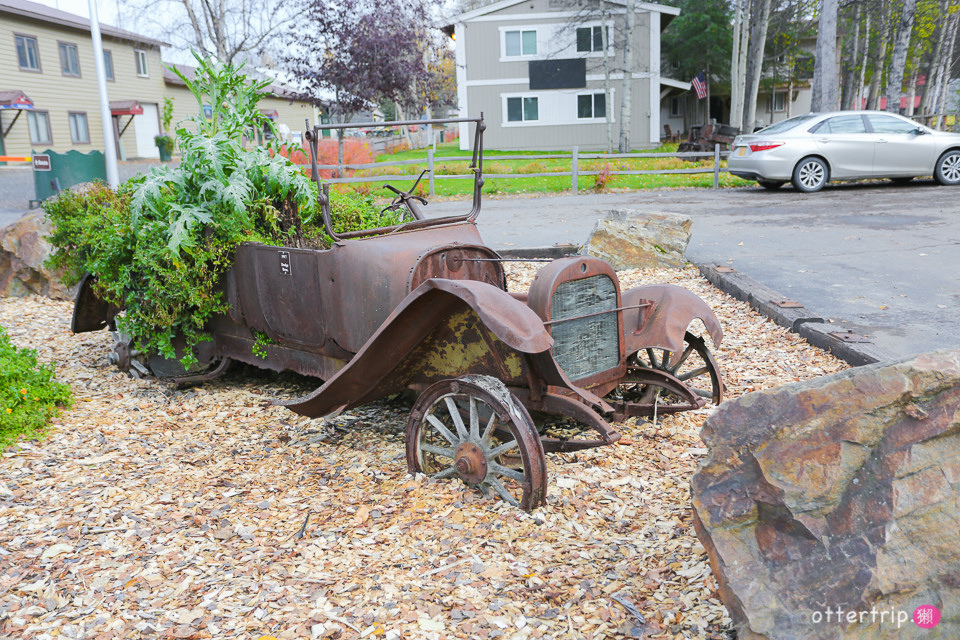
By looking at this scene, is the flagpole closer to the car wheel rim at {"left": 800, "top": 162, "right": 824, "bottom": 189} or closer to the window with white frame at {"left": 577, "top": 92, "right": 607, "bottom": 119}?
the car wheel rim at {"left": 800, "top": 162, "right": 824, "bottom": 189}

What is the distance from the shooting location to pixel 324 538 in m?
3.06

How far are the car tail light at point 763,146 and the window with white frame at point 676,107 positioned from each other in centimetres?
2815

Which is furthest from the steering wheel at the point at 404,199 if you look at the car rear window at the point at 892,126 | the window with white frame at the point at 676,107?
the window with white frame at the point at 676,107

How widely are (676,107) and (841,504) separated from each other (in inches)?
1698

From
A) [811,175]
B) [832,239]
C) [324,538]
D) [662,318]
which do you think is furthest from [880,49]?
[324,538]

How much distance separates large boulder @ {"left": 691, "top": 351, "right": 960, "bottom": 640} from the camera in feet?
6.38

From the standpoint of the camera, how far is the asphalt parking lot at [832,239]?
5855mm

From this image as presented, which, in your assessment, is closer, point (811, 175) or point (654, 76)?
point (811, 175)

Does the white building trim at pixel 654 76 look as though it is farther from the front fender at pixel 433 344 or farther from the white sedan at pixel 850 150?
the front fender at pixel 433 344

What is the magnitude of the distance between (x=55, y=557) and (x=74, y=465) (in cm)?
101

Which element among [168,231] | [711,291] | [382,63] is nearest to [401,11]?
[382,63]

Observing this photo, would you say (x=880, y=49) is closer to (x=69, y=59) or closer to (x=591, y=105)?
(x=591, y=105)

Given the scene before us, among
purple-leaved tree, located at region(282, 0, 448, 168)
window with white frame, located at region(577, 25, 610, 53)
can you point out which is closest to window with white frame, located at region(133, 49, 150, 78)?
purple-leaved tree, located at region(282, 0, 448, 168)

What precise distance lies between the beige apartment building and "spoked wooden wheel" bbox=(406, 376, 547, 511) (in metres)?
25.6
